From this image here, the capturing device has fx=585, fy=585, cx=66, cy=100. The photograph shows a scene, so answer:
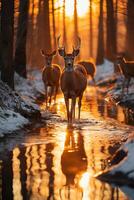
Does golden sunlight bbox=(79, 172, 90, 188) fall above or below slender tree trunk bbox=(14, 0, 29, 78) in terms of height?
below

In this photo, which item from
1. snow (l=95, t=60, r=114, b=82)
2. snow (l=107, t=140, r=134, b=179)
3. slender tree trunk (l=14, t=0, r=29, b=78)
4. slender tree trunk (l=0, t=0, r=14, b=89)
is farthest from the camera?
snow (l=95, t=60, r=114, b=82)

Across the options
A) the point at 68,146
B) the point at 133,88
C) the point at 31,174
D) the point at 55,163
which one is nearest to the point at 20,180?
the point at 31,174

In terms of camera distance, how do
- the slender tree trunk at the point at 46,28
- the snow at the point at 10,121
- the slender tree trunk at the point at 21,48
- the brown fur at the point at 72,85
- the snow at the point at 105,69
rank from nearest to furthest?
the snow at the point at 10,121 → the brown fur at the point at 72,85 → the slender tree trunk at the point at 21,48 → the snow at the point at 105,69 → the slender tree trunk at the point at 46,28

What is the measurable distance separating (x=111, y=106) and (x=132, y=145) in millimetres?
11502

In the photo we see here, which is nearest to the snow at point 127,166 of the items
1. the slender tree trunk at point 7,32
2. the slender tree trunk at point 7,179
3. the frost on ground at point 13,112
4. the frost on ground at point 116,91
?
the slender tree trunk at point 7,179

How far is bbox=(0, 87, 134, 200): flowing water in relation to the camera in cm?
947

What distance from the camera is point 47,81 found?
22656 mm

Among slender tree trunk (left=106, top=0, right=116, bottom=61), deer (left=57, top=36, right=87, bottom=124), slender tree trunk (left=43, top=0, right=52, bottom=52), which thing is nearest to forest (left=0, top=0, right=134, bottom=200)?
deer (left=57, top=36, right=87, bottom=124)

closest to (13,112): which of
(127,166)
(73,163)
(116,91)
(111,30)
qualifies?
(73,163)

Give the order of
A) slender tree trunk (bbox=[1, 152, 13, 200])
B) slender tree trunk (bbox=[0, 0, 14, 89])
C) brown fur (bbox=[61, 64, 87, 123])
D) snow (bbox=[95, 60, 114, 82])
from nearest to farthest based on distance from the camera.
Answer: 1. slender tree trunk (bbox=[1, 152, 13, 200])
2. brown fur (bbox=[61, 64, 87, 123])
3. slender tree trunk (bbox=[0, 0, 14, 89])
4. snow (bbox=[95, 60, 114, 82])

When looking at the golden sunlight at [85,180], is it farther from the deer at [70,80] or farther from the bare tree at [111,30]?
the bare tree at [111,30]

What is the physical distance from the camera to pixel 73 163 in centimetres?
1152

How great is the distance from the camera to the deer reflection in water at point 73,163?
9.47 meters

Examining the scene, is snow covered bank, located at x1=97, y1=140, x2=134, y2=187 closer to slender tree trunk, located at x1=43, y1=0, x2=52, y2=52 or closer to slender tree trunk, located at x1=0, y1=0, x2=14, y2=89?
slender tree trunk, located at x1=0, y1=0, x2=14, y2=89
